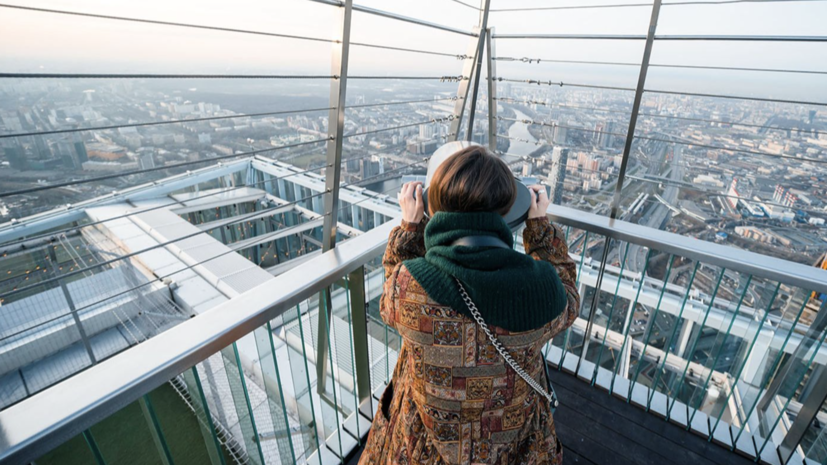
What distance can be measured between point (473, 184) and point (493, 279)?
197mm

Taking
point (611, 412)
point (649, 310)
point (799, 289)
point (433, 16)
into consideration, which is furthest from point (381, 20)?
point (611, 412)

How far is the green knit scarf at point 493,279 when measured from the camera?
2.32 feet

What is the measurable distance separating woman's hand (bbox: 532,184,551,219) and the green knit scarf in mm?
282

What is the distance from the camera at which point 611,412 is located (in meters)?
1.74

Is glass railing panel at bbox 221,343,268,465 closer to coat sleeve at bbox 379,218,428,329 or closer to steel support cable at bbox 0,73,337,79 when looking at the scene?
coat sleeve at bbox 379,218,428,329

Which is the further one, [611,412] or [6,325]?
[6,325]

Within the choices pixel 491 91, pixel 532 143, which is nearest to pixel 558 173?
pixel 532 143

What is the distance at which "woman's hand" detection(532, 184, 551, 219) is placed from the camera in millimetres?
1023

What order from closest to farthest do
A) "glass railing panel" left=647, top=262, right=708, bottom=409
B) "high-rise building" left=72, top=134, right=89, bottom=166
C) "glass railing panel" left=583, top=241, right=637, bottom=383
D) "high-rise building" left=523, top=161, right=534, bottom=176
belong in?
"high-rise building" left=72, top=134, right=89, bottom=166 < "glass railing panel" left=647, top=262, right=708, bottom=409 < "glass railing panel" left=583, top=241, right=637, bottom=383 < "high-rise building" left=523, top=161, right=534, bottom=176

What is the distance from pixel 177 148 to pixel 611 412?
6.91ft

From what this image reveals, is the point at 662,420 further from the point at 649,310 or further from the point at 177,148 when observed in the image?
the point at 177,148

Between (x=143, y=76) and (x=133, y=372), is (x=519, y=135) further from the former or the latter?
(x=133, y=372)

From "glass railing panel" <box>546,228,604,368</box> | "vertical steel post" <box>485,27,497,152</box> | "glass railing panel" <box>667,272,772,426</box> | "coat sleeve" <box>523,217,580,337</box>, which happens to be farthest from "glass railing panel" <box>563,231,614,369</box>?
"coat sleeve" <box>523,217,580,337</box>

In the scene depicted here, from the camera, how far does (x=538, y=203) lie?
104 centimetres
